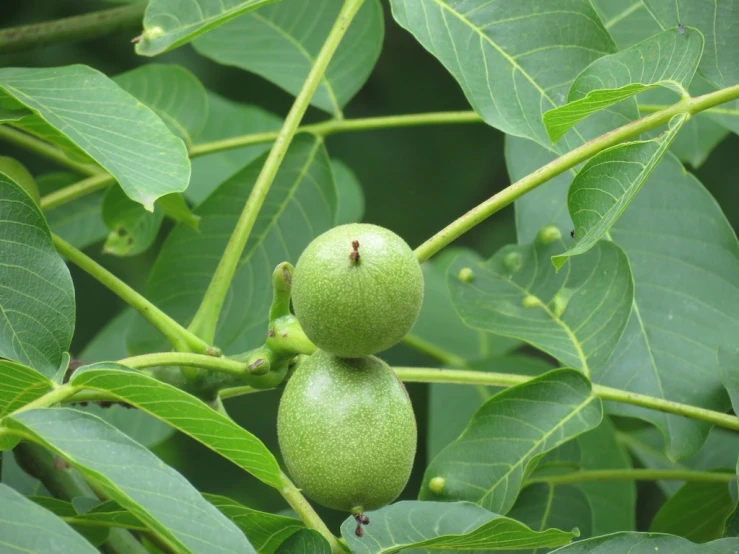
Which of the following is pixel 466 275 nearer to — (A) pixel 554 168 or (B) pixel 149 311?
(A) pixel 554 168

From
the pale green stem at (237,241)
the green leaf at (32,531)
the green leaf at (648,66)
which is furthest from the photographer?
the pale green stem at (237,241)

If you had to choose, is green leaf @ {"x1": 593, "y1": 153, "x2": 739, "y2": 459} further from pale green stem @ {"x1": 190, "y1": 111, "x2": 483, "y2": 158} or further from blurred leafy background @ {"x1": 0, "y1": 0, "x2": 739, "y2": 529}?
blurred leafy background @ {"x1": 0, "y1": 0, "x2": 739, "y2": 529}

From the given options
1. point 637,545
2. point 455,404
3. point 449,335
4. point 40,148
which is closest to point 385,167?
point 449,335

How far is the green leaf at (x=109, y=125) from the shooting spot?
1.02 meters

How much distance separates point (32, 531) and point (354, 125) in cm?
93

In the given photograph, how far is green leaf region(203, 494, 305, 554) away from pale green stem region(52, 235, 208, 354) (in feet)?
0.61

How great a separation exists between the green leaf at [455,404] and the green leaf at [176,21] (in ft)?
2.68

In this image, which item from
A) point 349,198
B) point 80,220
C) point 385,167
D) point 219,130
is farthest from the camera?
point 385,167

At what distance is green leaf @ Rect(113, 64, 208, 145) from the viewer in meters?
1.55

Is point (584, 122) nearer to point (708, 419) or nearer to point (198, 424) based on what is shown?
point (708, 419)

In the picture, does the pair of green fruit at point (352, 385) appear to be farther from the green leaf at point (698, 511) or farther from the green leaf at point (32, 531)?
the green leaf at point (698, 511)

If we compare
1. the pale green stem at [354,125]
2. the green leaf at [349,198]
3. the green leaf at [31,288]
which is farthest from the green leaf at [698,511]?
the green leaf at [349,198]

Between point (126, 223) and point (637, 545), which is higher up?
point (126, 223)

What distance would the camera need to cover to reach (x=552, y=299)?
1324mm
